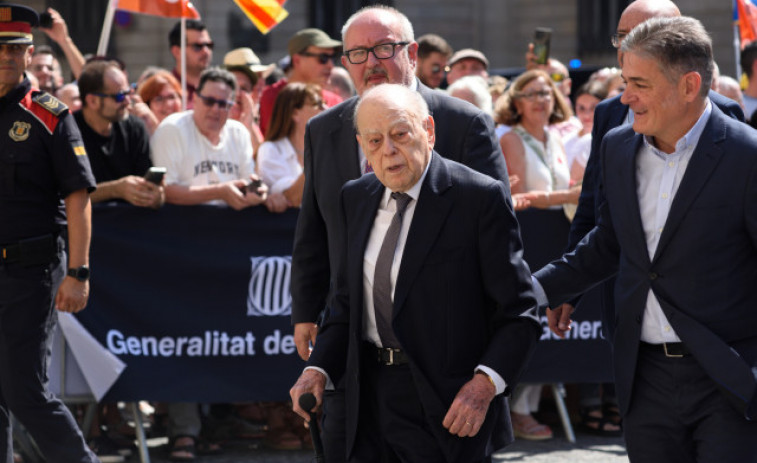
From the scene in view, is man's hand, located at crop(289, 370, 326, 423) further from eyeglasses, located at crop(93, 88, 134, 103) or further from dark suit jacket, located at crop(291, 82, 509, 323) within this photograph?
eyeglasses, located at crop(93, 88, 134, 103)

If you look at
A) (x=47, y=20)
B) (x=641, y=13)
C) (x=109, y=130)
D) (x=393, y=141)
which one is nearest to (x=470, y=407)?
(x=393, y=141)

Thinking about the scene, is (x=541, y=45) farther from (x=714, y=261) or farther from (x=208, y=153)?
(x=714, y=261)

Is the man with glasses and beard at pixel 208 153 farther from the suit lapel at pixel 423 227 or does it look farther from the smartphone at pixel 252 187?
the suit lapel at pixel 423 227

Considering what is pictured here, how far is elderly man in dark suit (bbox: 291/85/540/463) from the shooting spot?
4145 mm

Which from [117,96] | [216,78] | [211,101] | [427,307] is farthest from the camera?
[216,78]

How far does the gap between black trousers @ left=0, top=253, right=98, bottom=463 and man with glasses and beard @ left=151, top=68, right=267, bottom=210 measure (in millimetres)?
1868

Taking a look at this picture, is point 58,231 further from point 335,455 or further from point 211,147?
point 335,455

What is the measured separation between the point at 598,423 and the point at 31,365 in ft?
13.3

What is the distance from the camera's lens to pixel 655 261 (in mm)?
4398

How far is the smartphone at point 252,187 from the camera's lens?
8055 mm

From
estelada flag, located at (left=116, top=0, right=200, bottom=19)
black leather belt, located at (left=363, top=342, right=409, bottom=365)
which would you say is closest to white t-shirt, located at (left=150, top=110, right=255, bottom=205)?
estelada flag, located at (left=116, top=0, right=200, bottom=19)

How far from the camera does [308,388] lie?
4.30 metres

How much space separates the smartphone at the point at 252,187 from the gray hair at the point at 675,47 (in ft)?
13.3

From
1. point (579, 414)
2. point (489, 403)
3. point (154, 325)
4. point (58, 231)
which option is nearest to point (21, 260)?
point (58, 231)
